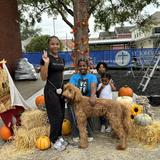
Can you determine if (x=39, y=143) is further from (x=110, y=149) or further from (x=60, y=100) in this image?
(x=110, y=149)

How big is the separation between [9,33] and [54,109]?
9815 millimetres

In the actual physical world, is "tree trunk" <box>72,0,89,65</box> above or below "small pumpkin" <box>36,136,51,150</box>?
above

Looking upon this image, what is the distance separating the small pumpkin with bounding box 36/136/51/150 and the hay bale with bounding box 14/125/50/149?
0.49 ft

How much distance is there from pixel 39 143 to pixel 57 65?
1.39 meters

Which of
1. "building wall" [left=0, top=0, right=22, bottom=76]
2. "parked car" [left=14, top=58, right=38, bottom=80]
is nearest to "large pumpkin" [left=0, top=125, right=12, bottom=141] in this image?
"building wall" [left=0, top=0, right=22, bottom=76]

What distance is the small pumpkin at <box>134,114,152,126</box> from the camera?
5793 millimetres

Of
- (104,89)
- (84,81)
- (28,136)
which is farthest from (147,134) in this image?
(28,136)

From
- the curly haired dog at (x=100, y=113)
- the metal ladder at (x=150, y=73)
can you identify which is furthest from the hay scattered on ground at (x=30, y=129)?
the metal ladder at (x=150, y=73)

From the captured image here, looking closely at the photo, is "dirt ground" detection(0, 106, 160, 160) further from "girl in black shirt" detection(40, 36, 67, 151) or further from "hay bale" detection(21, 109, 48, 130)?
"hay bale" detection(21, 109, 48, 130)

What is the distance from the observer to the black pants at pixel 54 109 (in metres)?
5.37

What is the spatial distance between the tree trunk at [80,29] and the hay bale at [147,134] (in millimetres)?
2446

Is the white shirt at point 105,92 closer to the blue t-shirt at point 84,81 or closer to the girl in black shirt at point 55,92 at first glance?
the blue t-shirt at point 84,81

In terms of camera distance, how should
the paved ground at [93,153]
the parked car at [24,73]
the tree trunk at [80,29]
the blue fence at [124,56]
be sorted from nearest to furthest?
the paved ground at [93,153]
the tree trunk at [80,29]
the parked car at [24,73]
the blue fence at [124,56]

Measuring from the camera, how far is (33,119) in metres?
6.05
